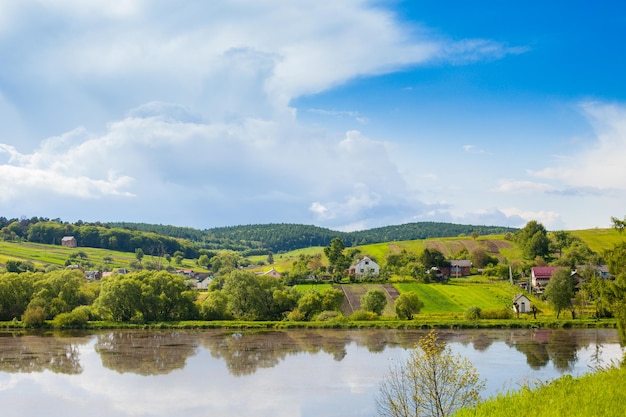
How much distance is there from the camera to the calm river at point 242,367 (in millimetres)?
36969

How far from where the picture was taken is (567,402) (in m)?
17.3

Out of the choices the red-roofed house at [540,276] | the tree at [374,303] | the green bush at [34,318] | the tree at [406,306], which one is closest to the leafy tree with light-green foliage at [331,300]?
the tree at [374,303]

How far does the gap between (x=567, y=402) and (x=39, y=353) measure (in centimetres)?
5440

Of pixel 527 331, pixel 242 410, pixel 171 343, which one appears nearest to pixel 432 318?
pixel 527 331

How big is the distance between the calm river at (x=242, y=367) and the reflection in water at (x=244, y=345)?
110mm

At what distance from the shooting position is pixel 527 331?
7075 centimetres

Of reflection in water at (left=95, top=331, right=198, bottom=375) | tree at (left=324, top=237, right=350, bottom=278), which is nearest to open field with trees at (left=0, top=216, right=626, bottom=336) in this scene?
tree at (left=324, top=237, right=350, bottom=278)

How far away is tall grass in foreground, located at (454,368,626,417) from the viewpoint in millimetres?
15906

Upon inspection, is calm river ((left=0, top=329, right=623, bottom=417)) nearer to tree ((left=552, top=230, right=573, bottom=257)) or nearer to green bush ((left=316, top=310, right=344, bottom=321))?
green bush ((left=316, top=310, right=344, bottom=321))

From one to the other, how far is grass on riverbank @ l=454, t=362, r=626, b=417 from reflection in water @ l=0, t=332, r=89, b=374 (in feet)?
134

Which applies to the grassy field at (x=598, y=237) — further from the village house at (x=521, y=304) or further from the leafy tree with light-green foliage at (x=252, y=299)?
the leafy tree with light-green foliage at (x=252, y=299)

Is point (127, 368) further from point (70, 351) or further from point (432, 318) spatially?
point (432, 318)

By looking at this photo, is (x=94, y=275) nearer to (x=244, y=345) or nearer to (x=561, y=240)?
(x=244, y=345)

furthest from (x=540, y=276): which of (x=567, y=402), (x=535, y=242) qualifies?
(x=567, y=402)
